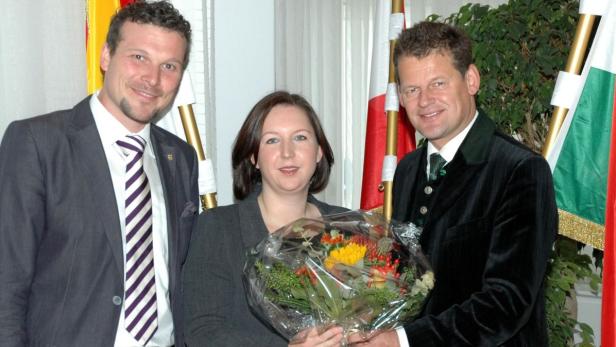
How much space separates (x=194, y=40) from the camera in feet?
15.1

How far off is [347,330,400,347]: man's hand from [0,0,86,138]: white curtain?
187 cm

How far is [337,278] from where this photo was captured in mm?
1960

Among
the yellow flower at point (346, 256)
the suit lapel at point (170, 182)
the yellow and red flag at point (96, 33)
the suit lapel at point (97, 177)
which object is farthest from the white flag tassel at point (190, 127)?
the yellow flower at point (346, 256)

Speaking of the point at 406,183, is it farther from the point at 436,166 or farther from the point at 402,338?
the point at 402,338

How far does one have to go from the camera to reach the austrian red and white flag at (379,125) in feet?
12.8

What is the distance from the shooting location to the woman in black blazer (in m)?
2.32

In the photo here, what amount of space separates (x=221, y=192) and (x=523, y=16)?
246 cm

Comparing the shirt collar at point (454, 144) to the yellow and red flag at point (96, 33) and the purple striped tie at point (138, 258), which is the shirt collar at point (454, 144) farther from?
the yellow and red flag at point (96, 33)

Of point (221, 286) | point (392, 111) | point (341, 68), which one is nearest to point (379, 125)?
point (392, 111)

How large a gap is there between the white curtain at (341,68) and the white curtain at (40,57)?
2.50 meters

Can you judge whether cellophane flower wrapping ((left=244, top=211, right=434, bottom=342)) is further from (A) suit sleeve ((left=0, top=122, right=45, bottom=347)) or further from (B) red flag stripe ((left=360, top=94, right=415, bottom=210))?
(B) red flag stripe ((left=360, top=94, right=415, bottom=210))

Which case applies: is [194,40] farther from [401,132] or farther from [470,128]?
[470,128]

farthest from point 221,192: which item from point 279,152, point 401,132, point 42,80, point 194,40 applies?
point 279,152

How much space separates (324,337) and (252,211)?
26.6 inches
